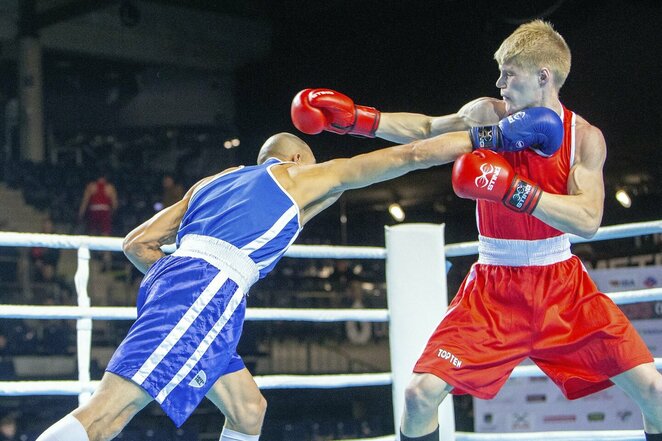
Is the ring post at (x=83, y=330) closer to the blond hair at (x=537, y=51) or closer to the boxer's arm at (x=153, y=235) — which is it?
the boxer's arm at (x=153, y=235)

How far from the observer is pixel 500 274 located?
8.03 ft

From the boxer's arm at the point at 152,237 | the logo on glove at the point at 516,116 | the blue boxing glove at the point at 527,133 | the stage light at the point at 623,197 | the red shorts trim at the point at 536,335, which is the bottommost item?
the red shorts trim at the point at 536,335

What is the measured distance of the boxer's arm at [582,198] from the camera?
2.20m

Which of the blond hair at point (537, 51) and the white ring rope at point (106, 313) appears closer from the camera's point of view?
the blond hair at point (537, 51)

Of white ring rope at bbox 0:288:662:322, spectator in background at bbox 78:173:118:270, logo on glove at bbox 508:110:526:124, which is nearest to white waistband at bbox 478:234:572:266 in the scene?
logo on glove at bbox 508:110:526:124

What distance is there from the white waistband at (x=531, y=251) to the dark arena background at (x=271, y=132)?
3428 millimetres

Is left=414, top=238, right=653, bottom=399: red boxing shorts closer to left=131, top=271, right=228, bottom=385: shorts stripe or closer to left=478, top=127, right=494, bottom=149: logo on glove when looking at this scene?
left=478, top=127, right=494, bottom=149: logo on glove

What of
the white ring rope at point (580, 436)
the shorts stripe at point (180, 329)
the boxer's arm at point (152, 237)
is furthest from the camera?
the white ring rope at point (580, 436)

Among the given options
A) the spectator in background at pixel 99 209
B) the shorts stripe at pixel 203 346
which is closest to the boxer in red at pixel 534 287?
the shorts stripe at pixel 203 346

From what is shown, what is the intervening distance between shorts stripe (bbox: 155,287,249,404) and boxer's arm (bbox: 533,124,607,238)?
2.63ft

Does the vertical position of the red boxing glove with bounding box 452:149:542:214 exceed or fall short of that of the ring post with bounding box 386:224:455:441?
it exceeds it

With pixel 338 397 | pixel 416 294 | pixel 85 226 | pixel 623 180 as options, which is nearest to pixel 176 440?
pixel 338 397

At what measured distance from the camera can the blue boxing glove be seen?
2229 millimetres

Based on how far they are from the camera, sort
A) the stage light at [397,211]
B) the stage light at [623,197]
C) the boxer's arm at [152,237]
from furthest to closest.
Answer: the stage light at [397,211] < the stage light at [623,197] < the boxer's arm at [152,237]
